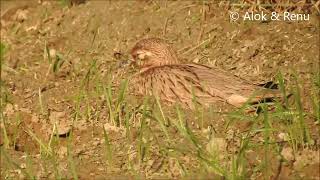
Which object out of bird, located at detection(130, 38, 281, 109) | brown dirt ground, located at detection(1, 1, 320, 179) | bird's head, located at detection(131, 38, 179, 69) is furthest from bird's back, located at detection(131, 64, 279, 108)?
bird's head, located at detection(131, 38, 179, 69)

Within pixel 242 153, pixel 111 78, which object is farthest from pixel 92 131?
pixel 242 153

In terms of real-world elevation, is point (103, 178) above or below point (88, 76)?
below

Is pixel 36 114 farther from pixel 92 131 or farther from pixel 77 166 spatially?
pixel 77 166

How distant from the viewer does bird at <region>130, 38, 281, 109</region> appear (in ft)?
15.2

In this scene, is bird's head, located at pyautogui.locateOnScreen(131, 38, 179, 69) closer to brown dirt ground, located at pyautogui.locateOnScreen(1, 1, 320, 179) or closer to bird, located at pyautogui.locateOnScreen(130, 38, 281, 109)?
bird, located at pyautogui.locateOnScreen(130, 38, 281, 109)

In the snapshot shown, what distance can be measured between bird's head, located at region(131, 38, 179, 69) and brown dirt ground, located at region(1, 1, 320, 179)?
387mm

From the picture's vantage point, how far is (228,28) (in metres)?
5.81

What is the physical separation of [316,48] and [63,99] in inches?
89.3

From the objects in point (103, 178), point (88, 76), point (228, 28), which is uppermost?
point (228, 28)

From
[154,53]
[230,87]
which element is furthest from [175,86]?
[154,53]

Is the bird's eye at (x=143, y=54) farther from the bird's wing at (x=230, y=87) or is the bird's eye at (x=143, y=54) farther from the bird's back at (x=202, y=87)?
the bird's wing at (x=230, y=87)

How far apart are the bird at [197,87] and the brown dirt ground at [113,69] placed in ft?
0.48

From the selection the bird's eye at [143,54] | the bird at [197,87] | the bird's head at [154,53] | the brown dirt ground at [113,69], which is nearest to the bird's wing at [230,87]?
the bird at [197,87]

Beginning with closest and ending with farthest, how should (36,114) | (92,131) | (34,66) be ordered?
(92,131), (36,114), (34,66)
